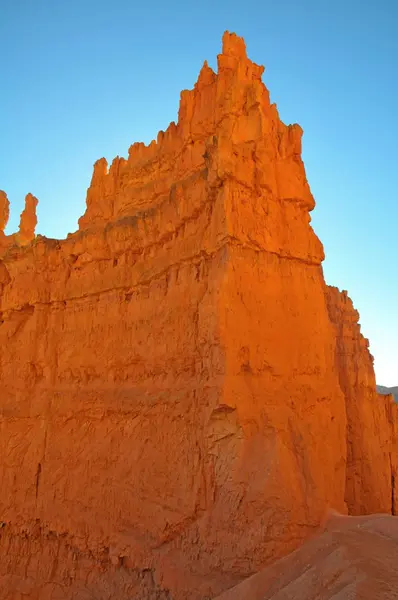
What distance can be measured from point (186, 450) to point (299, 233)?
507 cm

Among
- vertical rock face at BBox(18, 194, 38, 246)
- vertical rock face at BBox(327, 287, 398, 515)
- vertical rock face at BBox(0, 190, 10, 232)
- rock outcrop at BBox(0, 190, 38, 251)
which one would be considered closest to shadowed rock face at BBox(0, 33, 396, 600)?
vertical rock face at BBox(327, 287, 398, 515)

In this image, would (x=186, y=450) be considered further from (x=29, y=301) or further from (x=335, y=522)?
(x=29, y=301)

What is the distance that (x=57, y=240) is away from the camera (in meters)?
15.8

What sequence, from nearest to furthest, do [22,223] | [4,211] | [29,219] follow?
[4,211] → [22,223] → [29,219]

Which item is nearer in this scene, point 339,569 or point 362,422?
point 339,569

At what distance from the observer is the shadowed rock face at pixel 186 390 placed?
899 cm

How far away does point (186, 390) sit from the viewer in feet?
33.8

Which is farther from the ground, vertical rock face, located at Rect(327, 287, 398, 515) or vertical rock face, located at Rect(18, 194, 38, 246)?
vertical rock face, located at Rect(18, 194, 38, 246)

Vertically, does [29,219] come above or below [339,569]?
above

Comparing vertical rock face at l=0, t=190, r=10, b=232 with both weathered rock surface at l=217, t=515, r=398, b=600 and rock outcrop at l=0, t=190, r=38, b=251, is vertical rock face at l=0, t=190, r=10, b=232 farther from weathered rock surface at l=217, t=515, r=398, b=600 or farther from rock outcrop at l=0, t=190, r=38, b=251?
weathered rock surface at l=217, t=515, r=398, b=600

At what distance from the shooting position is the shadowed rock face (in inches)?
354

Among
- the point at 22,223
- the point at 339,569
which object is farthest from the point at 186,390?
the point at 22,223

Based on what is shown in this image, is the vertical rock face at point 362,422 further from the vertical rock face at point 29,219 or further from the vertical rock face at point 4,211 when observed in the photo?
the vertical rock face at point 4,211

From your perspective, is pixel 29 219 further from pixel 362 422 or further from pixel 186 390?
pixel 362 422
